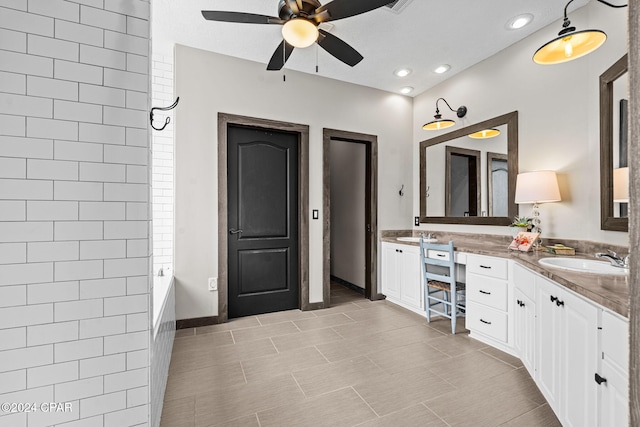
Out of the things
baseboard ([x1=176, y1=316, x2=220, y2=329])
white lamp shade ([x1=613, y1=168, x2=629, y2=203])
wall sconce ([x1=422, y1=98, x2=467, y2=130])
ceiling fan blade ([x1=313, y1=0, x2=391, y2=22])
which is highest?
ceiling fan blade ([x1=313, y1=0, x2=391, y2=22])

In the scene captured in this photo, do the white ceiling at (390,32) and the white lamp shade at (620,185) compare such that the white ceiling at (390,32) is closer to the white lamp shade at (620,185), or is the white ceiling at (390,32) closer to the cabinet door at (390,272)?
the white lamp shade at (620,185)

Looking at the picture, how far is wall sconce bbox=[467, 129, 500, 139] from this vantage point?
3.29 metres

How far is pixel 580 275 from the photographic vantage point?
1571 millimetres

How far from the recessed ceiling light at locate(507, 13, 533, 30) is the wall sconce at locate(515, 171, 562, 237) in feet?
4.40

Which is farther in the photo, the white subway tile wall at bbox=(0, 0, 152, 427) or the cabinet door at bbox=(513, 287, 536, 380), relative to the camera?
the cabinet door at bbox=(513, 287, 536, 380)

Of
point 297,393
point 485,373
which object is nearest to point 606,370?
point 485,373

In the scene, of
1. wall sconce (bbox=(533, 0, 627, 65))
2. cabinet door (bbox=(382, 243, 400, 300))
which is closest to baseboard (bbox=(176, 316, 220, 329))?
cabinet door (bbox=(382, 243, 400, 300))

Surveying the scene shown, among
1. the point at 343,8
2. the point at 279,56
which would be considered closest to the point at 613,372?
the point at 343,8

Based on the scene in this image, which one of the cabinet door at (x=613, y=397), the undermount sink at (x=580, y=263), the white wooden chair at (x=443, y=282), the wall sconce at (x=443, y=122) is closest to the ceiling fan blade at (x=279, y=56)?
the wall sconce at (x=443, y=122)

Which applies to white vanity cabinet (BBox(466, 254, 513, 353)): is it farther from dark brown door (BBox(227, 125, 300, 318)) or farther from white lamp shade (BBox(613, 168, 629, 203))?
dark brown door (BBox(227, 125, 300, 318))

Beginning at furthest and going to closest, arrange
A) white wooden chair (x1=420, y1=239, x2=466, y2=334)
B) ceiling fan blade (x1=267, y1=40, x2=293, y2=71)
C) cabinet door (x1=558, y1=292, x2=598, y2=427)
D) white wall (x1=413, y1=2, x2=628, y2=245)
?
white wooden chair (x1=420, y1=239, x2=466, y2=334)
ceiling fan blade (x1=267, y1=40, x2=293, y2=71)
white wall (x1=413, y1=2, x2=628, y2=245)
cabinet door (x1=558, y1=292, x2=598, y2=427)

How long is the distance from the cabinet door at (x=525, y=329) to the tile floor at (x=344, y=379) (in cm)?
13

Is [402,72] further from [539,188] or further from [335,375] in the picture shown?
[335,375]

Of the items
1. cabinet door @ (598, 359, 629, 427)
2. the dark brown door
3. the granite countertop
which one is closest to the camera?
cabinet door @ (598, 359, 629, 427)
